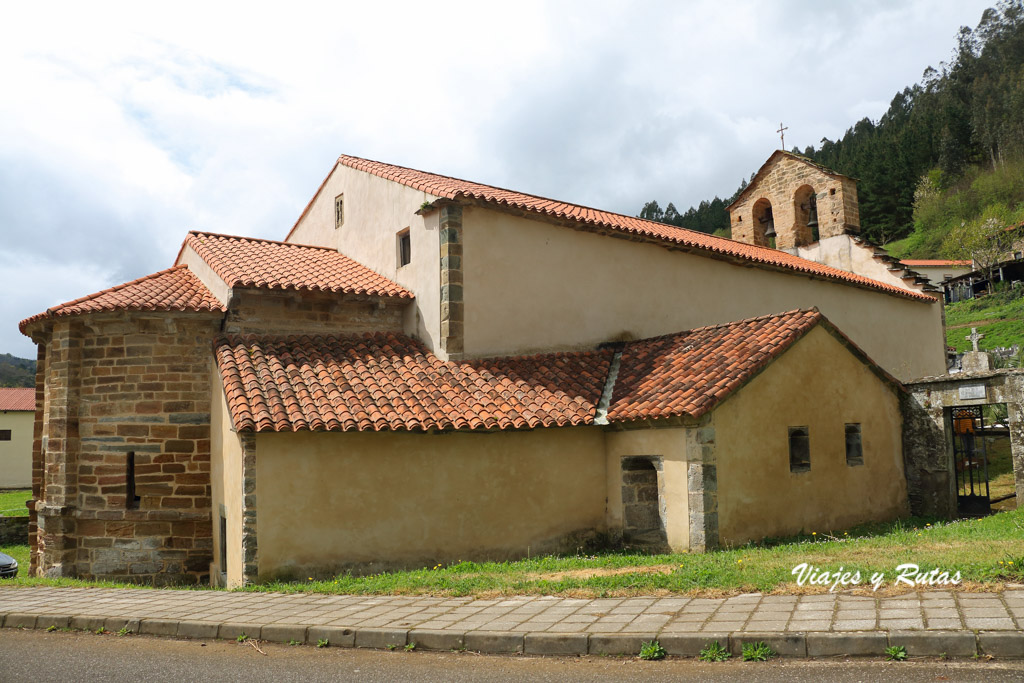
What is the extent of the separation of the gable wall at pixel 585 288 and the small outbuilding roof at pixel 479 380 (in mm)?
625

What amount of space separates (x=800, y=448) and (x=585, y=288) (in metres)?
4.70

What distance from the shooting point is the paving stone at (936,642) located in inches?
188

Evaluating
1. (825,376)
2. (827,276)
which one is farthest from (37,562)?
(827,276)

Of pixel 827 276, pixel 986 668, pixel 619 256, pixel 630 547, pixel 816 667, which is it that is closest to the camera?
pixel 986 668

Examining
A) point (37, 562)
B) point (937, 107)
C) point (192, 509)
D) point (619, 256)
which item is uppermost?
point (937, 107)

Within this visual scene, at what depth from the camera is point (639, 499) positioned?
1127 centimetres

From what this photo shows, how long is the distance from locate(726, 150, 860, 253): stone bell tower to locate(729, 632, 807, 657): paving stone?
60.4 ft

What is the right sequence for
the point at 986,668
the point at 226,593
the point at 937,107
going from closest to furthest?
the point at 986,668, the point at 226,593, the point at 937,107

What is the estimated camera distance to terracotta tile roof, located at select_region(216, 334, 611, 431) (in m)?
9.91

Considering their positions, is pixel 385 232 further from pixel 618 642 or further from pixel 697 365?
pixel 618 642

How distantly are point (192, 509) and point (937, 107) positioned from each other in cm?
7537

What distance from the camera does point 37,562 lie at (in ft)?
40.2

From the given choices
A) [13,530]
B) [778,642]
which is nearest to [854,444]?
[778,642]

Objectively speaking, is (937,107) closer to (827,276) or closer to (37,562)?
(827,276)
